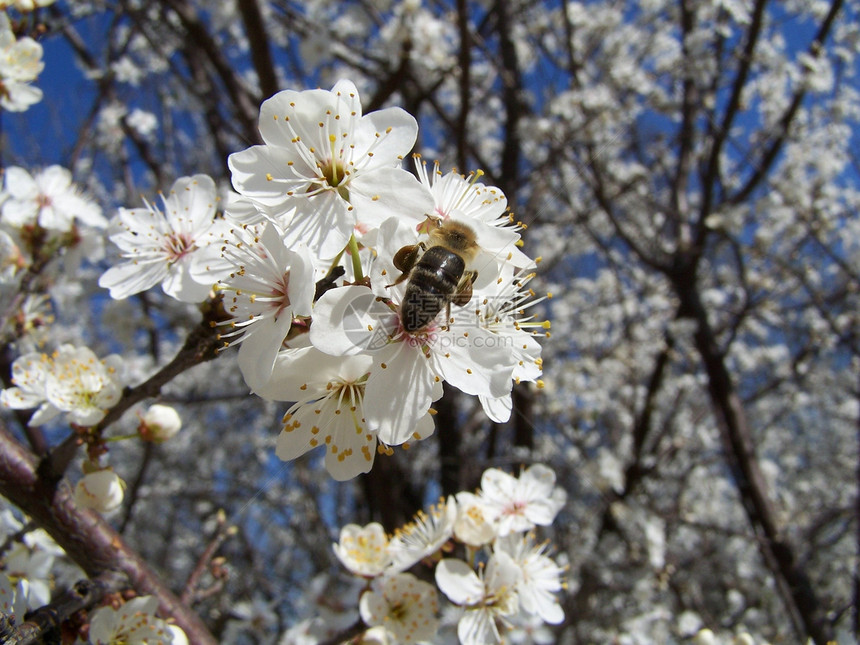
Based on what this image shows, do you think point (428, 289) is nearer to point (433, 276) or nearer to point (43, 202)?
point (433, 276)

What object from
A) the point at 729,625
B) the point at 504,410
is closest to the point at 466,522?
the point at 504,410

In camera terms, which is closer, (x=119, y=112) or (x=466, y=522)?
(x=466, y=522)

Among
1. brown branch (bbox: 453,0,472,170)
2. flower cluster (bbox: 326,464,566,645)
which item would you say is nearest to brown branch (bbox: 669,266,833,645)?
brown branch (bbox: 453,0,472,170)

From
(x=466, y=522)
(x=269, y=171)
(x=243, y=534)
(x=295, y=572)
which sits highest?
(x=269, y=171)

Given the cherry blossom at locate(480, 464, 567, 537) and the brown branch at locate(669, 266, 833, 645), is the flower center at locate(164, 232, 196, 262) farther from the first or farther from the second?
the brown branch at locate(669, 266, 833, 645)

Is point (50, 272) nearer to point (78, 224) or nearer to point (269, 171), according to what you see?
point (78, 224)

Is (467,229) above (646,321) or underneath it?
above

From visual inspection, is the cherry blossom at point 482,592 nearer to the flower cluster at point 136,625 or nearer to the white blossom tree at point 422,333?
the white blossom tree at point 422,333
